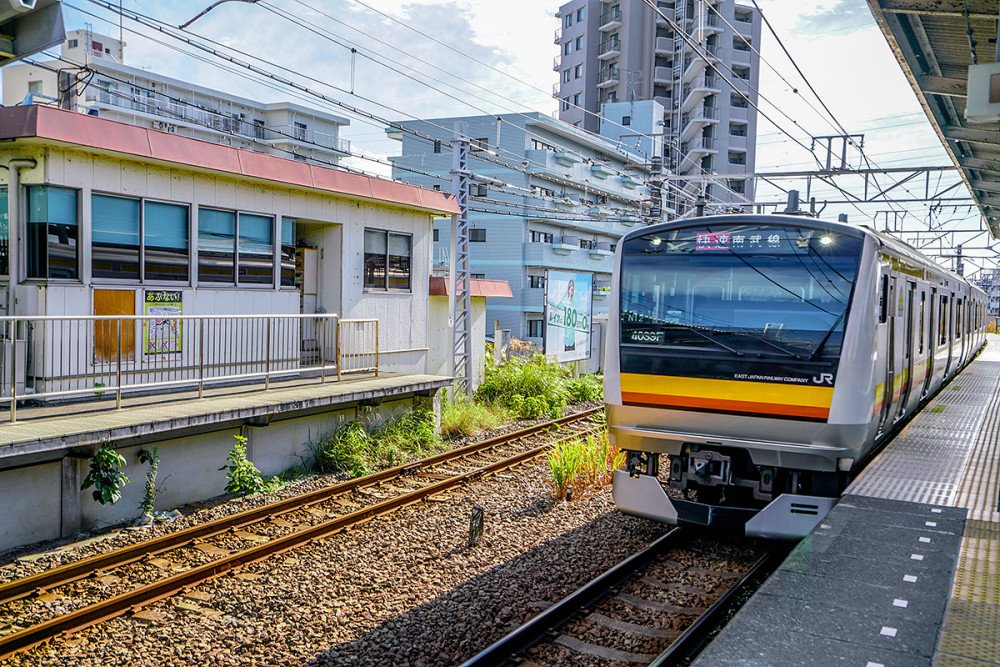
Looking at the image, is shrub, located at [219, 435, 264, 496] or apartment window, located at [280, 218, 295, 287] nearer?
shrub, located at [219, 435, 264, 496]

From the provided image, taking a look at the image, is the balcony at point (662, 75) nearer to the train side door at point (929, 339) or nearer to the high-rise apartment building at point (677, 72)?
Answer: the high-rise apartment building at point (677, 72)

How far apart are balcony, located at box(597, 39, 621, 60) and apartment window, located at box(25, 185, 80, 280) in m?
56.5

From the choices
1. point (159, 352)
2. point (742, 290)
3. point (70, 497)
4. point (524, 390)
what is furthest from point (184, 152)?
point (524, 390)

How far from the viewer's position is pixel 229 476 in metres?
10.2

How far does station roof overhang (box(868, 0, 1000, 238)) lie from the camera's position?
7.99 metres

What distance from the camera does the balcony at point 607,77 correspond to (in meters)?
61.7

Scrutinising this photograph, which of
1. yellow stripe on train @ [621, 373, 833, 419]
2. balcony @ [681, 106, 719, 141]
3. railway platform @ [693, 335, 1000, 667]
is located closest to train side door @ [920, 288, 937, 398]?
railway platform @ [693, 335, 1000, 667]

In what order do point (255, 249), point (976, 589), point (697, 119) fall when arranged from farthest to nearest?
point (697, 119)
point (255, 249)
point (976, 589)

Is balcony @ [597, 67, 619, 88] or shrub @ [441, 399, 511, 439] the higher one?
balcony @ [597, 67, 619, 88]

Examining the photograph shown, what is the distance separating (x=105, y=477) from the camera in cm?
838

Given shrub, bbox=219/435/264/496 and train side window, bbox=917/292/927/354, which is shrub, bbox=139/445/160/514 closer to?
shrub, bbox=219/435/264/496

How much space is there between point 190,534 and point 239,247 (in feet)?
17.5

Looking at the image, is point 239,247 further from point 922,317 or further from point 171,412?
point 922,317

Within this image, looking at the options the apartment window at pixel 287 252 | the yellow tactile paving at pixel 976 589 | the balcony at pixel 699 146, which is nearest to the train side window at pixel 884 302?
the yellow tactile paving at pixel 976 589
